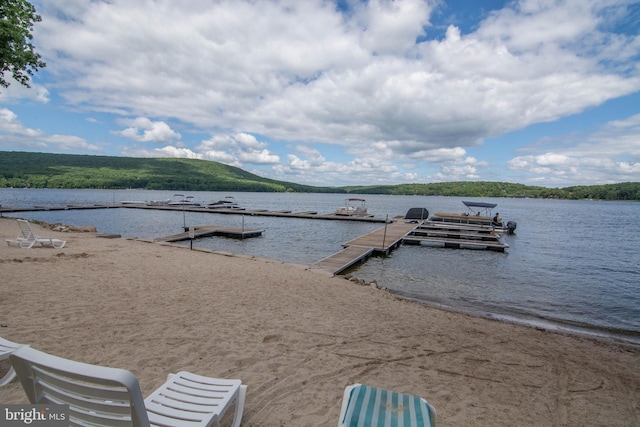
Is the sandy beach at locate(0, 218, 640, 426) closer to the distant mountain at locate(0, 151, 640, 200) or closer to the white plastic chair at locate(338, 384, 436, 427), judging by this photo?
the white plastic chair at locate(338, 384, 436, 427)

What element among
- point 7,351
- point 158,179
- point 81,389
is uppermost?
point 158,179

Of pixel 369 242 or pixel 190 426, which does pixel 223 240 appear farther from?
pixel 190 426

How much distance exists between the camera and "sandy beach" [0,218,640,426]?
3.60 metres

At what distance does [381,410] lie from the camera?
8.44 ft

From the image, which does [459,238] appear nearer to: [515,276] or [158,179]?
[515,276]

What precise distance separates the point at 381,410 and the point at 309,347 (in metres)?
2.25

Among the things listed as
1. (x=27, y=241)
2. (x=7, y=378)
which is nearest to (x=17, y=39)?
(x=27, y=241)

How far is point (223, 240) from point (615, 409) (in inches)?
835

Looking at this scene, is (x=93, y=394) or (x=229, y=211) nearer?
(x=93, y=394)

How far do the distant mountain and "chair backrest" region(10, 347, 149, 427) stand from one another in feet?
467

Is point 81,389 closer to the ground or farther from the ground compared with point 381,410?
farther from the ground

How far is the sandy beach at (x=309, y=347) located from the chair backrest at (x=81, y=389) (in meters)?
1.64

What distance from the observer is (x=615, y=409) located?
3.90m

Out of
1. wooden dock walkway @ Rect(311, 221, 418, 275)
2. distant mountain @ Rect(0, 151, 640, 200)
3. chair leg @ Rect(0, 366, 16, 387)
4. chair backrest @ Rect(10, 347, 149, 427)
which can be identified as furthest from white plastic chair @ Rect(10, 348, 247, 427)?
distant mountain @ Rect(0, 151, 640, 200)
